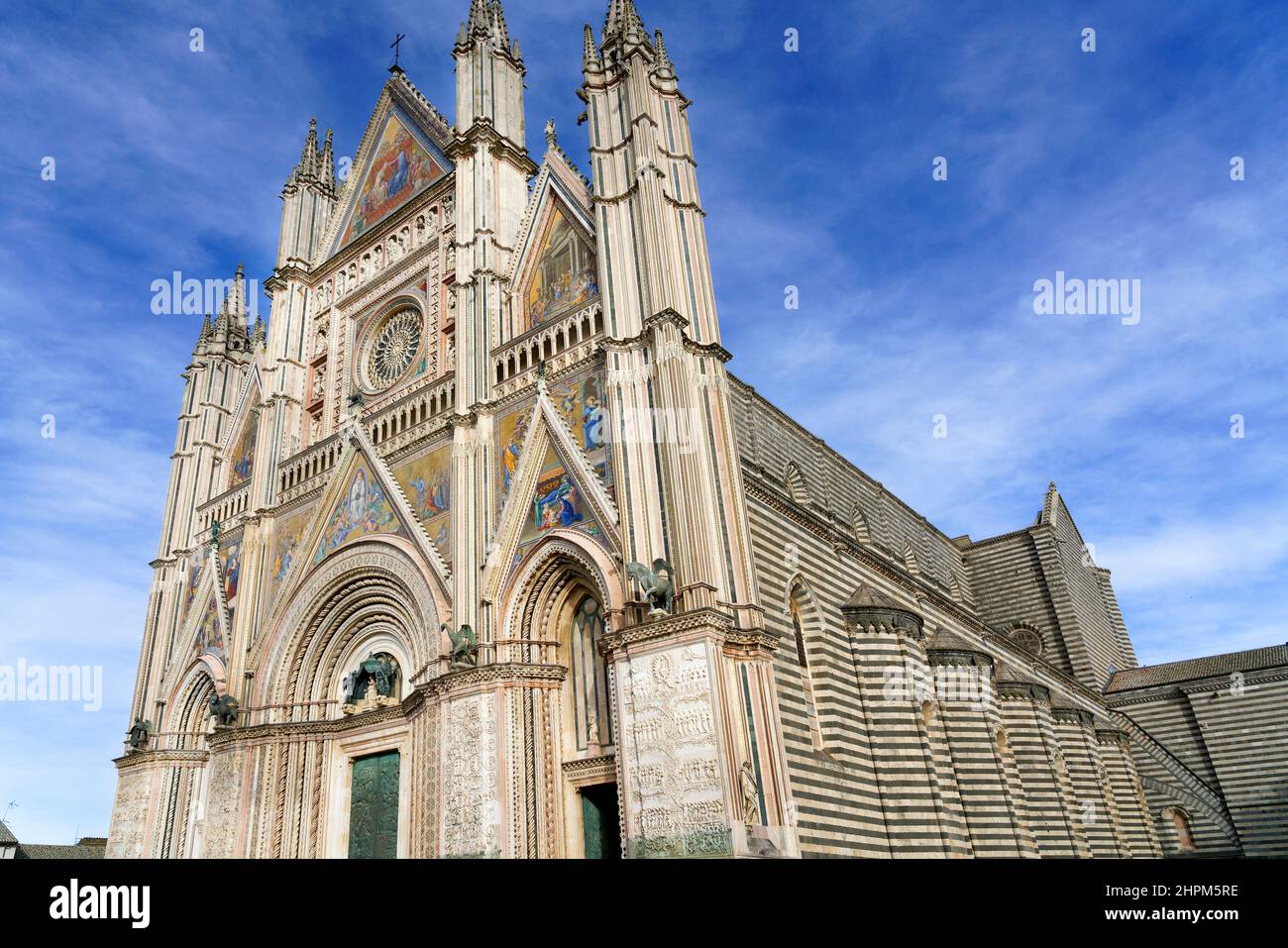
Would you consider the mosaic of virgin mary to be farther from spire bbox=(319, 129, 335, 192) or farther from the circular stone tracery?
spire bbox=(319, 129, 335, 192)

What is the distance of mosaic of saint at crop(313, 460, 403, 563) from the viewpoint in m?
20.9

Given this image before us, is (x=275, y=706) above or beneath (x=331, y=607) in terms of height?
beneath

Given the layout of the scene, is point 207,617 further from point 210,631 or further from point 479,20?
point 479,20

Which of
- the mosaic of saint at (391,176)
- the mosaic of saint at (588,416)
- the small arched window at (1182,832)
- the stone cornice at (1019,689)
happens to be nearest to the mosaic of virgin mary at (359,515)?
the mosaic of saint at (588,416)

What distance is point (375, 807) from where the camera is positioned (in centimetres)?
1941

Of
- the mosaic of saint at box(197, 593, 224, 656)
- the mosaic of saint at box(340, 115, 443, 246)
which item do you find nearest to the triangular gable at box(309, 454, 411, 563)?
the mosaic of saint at box(197, 593, 224, 656)

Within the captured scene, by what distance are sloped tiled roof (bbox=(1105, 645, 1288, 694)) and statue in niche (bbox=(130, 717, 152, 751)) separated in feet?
119

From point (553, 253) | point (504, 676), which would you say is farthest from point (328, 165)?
point (504, 676)

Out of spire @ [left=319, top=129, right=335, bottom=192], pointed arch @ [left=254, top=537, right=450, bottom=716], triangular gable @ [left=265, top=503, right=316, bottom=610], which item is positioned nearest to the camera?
pointed arch @ [left=254, top=537, right=450, bottom=716]

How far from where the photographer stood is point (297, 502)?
77.4 ft

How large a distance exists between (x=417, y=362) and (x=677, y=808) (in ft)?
44.9

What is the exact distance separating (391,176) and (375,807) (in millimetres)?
16869
